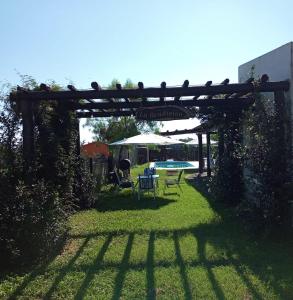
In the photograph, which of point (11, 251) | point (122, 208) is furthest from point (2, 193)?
point (122, 208)

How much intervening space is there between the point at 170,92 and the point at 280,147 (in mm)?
2319

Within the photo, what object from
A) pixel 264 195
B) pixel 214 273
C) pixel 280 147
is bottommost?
pixel 214 273

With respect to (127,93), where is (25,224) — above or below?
below

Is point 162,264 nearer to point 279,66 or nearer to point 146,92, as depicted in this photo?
point 146,92

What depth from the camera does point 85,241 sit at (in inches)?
305

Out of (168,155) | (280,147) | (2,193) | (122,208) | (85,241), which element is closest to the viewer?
(2,193)

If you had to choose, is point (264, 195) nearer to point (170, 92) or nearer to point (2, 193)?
point (170, 92)

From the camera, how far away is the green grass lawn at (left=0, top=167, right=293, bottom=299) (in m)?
5.07

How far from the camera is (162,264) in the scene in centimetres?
612

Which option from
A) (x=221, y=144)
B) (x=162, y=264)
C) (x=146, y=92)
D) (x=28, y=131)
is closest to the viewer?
(x=162, y=264)

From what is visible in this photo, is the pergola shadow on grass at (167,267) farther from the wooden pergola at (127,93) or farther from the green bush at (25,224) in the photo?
the wooden pergola at (127,93)

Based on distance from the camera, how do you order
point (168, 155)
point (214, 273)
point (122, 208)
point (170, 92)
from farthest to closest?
point (168, 155), point (122, 208), point (170, 92), point (214, 273)

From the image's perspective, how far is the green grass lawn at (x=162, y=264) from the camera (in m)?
5.07

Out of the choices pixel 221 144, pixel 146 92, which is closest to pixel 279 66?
pixel 146 92
